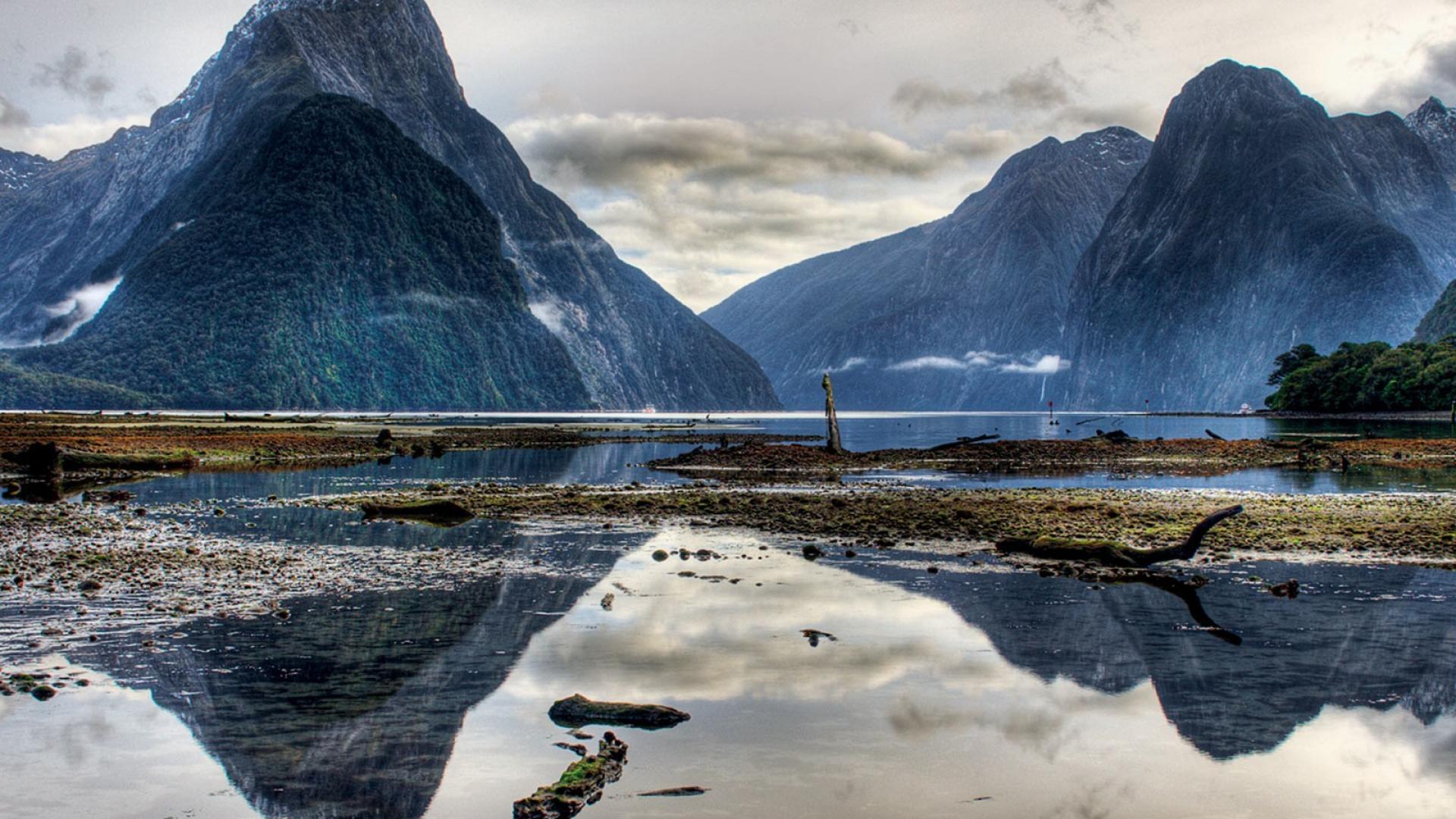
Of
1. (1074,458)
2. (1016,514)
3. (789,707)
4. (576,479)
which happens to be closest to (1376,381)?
(1074,458)

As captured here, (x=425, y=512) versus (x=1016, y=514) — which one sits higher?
(x=1016, y=514)

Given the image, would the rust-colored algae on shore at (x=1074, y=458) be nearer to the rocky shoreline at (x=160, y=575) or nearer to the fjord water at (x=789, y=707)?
the rocky shoreline at (x=160, y=575)

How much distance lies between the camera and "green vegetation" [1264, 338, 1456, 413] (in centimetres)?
14362

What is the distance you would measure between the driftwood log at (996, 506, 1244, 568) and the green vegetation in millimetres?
137462

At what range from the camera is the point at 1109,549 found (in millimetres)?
23531

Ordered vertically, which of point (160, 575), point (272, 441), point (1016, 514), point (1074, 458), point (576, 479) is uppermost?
point (1074, 458)

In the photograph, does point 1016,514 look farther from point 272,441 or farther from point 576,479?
point 272,441

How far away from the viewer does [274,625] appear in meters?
16.5

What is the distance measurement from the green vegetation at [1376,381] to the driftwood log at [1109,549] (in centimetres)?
13746

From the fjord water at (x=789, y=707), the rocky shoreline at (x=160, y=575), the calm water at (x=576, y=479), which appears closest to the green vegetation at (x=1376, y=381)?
the calm water at (x=576, y=479)

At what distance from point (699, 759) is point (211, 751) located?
4605mm

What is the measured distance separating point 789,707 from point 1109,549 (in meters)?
13.2

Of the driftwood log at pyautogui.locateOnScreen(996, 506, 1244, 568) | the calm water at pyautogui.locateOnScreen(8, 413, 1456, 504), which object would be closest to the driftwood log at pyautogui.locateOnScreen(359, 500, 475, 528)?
the calm water at pyautogui.locateOnScreen(8, 413, 1456, 504)

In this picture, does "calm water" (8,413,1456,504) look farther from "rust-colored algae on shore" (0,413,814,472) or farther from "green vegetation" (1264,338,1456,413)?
"green vegetation" (1264,338,1456,413)
